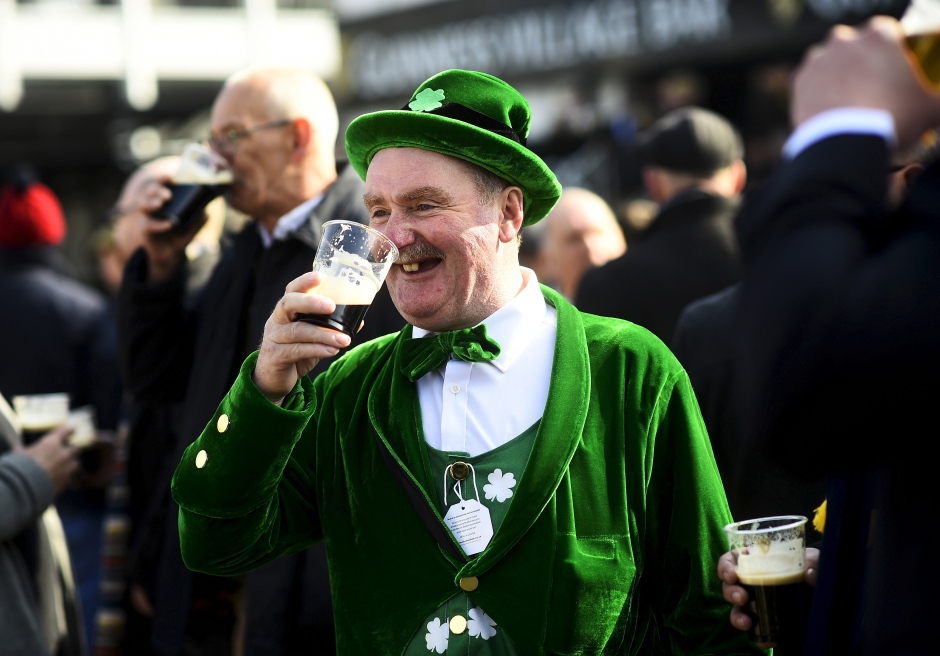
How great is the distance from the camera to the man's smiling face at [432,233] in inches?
102

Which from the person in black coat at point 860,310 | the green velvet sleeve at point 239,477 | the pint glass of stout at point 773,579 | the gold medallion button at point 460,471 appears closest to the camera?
the person in black coat at point 860,310

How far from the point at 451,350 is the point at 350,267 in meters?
0.35

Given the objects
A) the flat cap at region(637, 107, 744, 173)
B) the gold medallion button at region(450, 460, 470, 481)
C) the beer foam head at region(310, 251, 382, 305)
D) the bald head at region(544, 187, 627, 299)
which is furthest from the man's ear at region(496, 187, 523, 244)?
the bald head at region(544, 187, 627, 299)

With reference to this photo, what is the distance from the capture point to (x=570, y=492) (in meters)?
2.39

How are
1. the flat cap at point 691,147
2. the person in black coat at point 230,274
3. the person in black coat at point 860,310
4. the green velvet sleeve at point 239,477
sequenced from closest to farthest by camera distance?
the person in black coat at point 860,310 < the green velvet sleeve at point 239,477 < the person in black coat at point 230,274 < the flat cap at point 691,147

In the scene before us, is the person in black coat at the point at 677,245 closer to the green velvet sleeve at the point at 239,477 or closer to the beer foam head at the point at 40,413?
the beer foam head at the point at 40,413

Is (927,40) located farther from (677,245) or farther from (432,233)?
(677,245)

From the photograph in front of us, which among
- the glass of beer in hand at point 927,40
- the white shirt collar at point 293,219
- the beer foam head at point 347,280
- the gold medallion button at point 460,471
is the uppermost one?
the glass of beer in hand at point 927,40

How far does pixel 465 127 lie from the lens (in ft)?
8.25

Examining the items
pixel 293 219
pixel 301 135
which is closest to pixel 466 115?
pixel 293 219

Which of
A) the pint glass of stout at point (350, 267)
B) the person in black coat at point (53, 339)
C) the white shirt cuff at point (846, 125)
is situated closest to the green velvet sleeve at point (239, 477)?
the pint glass of stout at point (350, 267)

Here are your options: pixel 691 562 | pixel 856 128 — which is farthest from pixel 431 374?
pixel 856 128

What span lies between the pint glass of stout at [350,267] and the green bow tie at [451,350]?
0.80ft

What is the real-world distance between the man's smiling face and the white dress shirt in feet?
0.30
